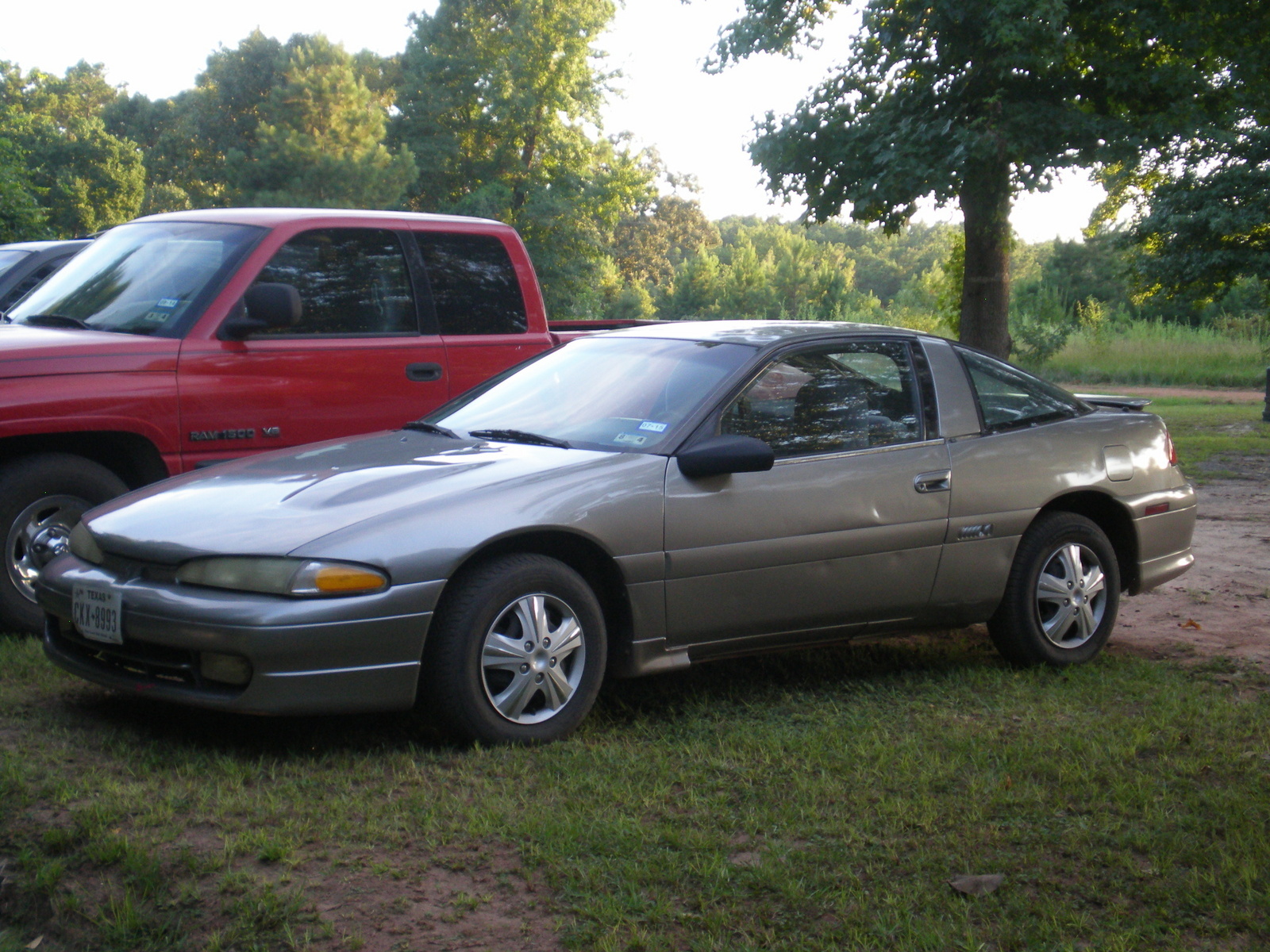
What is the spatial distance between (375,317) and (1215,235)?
17443mm

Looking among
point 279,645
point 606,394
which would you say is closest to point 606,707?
point 606,394

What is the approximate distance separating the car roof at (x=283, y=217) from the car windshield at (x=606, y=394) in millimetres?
1560

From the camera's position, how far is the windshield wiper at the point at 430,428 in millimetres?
5453

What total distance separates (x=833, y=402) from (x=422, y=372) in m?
2.52

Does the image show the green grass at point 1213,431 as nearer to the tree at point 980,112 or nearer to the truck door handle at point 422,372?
the tree at point 980,112

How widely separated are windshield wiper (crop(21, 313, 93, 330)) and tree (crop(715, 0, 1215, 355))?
11.3 m

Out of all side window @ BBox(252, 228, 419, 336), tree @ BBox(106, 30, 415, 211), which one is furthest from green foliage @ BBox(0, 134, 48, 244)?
tree @ BBox(106, 30, 415, 211)

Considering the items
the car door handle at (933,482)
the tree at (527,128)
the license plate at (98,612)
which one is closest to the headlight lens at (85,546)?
the license plate at (98,612)

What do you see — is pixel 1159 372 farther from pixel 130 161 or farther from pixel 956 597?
pixel 130 161

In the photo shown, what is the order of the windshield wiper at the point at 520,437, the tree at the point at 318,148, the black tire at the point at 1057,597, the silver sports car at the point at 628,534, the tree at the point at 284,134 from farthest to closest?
1. the tree at the point at 284,134
2. the tree at the point at 318,148
3. the black tire at the point at 1057,597
4. the windshield wiper at the point at 520,437
5. the silver sports car at the point at 628,534

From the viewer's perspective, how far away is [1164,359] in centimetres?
3278

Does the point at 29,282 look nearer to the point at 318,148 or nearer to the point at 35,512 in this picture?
the point at 35,512

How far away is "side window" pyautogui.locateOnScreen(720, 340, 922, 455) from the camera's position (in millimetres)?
5234

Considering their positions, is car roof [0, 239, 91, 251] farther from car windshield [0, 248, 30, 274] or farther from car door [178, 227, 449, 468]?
car door [178, 227, 449, 468]
